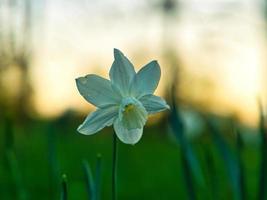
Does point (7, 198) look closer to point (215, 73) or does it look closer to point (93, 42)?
point (93, 42)

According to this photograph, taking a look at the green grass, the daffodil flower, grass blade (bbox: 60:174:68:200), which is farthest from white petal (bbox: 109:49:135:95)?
the green grass

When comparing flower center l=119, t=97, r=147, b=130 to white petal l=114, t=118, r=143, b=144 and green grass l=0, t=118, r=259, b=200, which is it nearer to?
white petal l=114, t=118, r=143, b=144

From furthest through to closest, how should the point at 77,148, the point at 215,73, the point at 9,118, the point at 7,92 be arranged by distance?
the point at 215,73 < the point at 7,92 < the point at 77,148 < the point at 9,118

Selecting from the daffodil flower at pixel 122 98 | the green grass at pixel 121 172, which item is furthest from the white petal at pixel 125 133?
the green grass at pixel 121 172

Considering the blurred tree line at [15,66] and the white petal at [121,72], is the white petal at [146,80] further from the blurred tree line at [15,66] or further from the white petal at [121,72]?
the blurred tree line at [15,66]

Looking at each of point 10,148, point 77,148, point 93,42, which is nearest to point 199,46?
point 93,42

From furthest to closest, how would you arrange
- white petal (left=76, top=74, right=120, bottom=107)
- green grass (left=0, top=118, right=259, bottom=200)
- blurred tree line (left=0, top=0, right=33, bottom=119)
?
blurred tree line (left=0, top=0, right=33, bottom=119), green grass (left=0, top=118, right=259, bottom=200), white petal (left=76, top=74, right=120, bottom=107)
